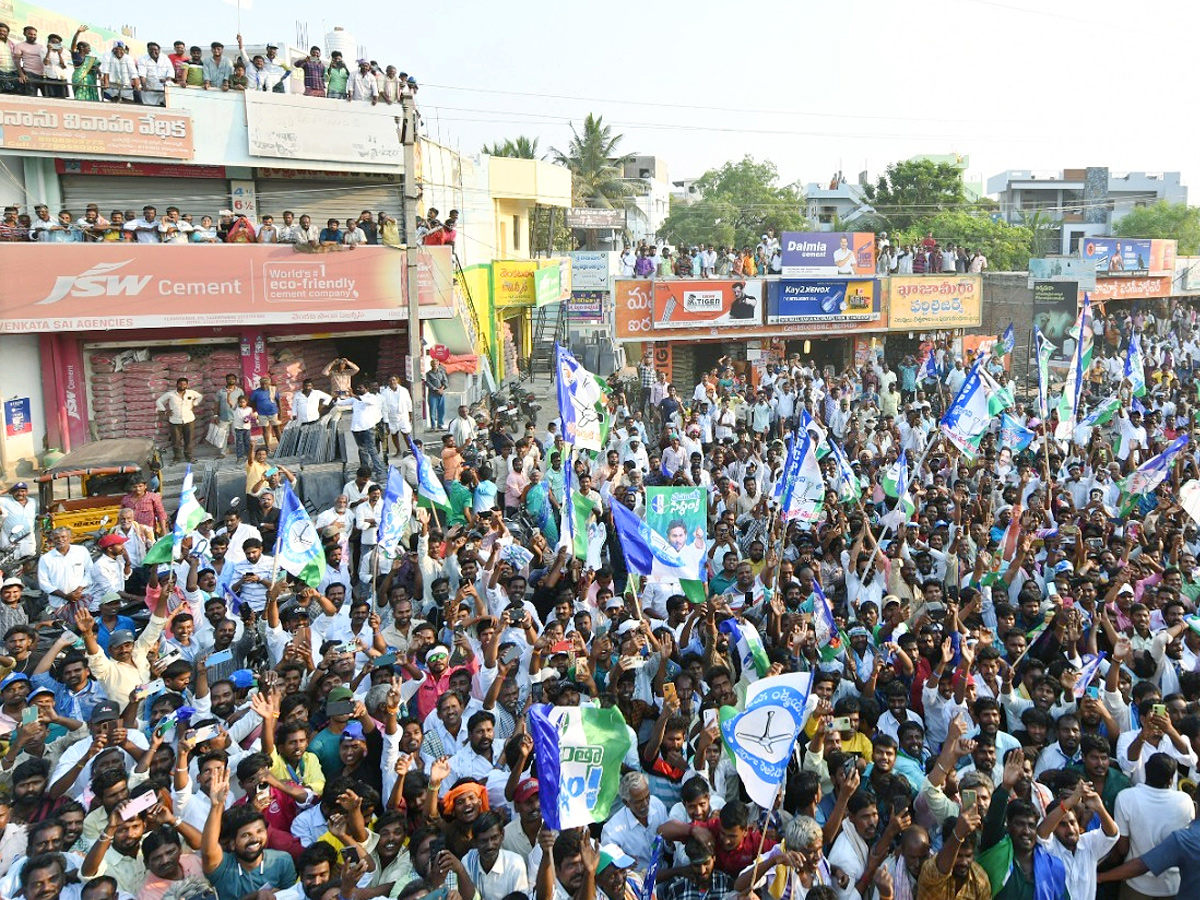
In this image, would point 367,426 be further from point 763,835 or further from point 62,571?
point 763,835

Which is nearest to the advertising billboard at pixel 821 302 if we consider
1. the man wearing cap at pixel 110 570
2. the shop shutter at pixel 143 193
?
the shop shutter at pixel 143 193

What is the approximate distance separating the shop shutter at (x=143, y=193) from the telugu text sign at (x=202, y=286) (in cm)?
172

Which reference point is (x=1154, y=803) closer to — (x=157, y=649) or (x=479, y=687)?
(x=479, y=687)

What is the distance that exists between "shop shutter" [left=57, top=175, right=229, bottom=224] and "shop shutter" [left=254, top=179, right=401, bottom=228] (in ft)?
2.46

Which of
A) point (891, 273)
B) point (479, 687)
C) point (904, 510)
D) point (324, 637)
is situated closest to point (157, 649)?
point (324, 637)

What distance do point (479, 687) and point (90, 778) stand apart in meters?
2.25

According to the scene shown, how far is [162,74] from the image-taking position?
54.1 feet

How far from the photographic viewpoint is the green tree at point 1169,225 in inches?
2199

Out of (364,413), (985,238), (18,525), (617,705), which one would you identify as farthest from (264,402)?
(985,238)

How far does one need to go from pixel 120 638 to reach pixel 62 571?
1.98m

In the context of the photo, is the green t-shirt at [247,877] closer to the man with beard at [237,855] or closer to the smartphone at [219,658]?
the man with beard at [237,855]

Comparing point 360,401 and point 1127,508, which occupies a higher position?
point 360,401

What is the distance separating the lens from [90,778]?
5633mm

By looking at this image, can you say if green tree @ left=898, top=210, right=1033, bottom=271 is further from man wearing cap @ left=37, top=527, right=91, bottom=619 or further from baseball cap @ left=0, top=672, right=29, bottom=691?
baseball cap @ left=0, top=672, right=29, bottom=691
